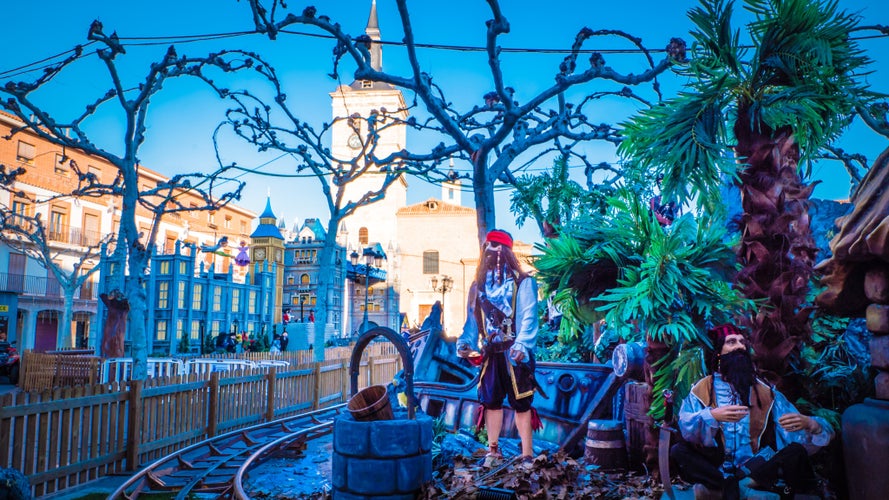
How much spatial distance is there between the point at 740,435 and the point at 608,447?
149 centimetres

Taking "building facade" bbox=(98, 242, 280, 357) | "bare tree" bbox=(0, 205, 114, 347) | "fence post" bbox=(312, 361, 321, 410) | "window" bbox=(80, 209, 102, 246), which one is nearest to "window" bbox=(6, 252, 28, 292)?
"bare tree" bbox=(0, 205, 114, 347)

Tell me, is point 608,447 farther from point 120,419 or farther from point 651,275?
point 120,419

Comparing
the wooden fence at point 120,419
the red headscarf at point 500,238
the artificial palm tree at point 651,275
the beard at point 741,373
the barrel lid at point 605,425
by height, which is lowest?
the wooden fence at point 120,419

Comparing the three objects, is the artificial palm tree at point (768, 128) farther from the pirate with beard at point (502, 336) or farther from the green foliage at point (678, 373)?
the pirate with beard at point (502, 336)

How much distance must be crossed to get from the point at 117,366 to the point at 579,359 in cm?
1023

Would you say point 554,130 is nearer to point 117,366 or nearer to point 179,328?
point 117,366

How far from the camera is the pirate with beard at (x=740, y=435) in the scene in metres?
3.41

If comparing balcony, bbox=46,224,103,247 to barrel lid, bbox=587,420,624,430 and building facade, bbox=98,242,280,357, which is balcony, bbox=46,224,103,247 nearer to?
building facade, bbox=98,242,280,357

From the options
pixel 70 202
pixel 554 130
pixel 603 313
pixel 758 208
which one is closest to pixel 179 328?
pixel 70 202

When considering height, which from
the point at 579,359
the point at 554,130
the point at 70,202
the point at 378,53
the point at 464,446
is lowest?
the point at 464,446

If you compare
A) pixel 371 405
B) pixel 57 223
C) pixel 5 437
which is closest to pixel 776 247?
pixel 371 405

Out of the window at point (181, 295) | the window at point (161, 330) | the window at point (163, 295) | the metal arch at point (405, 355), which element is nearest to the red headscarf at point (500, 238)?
the metal arch at point (405, 355)

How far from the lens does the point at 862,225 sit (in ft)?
11.0

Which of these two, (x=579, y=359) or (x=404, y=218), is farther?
(x=404, y=218)
